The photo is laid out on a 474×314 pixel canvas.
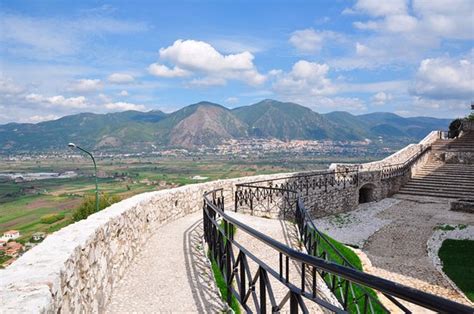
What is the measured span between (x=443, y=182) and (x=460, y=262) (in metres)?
12.1

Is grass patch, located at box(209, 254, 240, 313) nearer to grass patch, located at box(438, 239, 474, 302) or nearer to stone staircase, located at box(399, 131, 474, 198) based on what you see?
grass patch, located at box(438, 239, 474, 302)

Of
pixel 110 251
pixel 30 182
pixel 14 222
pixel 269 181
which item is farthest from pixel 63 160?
pixel 110 251

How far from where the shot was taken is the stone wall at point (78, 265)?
2627 mm

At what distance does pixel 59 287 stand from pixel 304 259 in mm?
2049

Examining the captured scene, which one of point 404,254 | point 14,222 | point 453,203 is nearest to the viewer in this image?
point 404,254

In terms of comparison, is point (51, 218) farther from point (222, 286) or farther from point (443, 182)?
point (443, 182)

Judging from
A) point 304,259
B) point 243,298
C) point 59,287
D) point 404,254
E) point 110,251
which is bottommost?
point 404,254

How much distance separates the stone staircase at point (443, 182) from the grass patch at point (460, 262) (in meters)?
8.16

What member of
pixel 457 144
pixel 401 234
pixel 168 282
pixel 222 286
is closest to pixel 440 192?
pixel 401 234

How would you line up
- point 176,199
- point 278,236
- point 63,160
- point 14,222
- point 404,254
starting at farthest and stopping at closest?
point 63,160, point 14,222, point 404,254, point 176,199, point 278,236

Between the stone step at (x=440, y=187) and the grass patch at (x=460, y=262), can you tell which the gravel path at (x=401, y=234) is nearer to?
the grass patch at (x=460, y=262)

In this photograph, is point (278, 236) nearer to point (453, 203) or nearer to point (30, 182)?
point (453, 203)

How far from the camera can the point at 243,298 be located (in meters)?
4.23

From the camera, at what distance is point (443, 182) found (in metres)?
22.5
